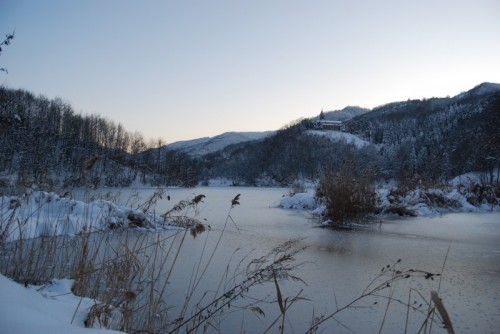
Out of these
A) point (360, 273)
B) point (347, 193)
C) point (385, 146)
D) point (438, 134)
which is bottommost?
point (360, 273)

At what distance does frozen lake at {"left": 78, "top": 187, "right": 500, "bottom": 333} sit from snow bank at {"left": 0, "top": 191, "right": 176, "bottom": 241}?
3.63 ft

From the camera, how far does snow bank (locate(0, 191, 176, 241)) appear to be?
3.22m

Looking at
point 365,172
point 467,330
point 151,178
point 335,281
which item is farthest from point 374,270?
point 365,172

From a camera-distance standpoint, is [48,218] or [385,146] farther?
[385,146]

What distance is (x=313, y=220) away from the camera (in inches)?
421

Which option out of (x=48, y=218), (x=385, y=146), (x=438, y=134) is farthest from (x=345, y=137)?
(x=48, y=218)

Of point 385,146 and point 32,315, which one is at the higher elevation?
point 385,146

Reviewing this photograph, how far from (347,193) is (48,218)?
8.60 meters

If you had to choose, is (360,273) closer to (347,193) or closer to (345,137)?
(347,193)

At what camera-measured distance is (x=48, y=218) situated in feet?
11.6

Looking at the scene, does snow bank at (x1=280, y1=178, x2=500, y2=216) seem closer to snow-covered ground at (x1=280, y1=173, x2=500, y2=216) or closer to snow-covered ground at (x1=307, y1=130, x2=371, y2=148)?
snow-covered ground at (x1=280, y1=173, x2=500, y2=216)

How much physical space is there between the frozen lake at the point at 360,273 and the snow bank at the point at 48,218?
1105 mm

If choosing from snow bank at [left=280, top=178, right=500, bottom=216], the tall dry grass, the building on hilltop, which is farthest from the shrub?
the building on hilltop


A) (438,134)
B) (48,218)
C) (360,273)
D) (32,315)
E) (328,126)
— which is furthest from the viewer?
(328,126)
